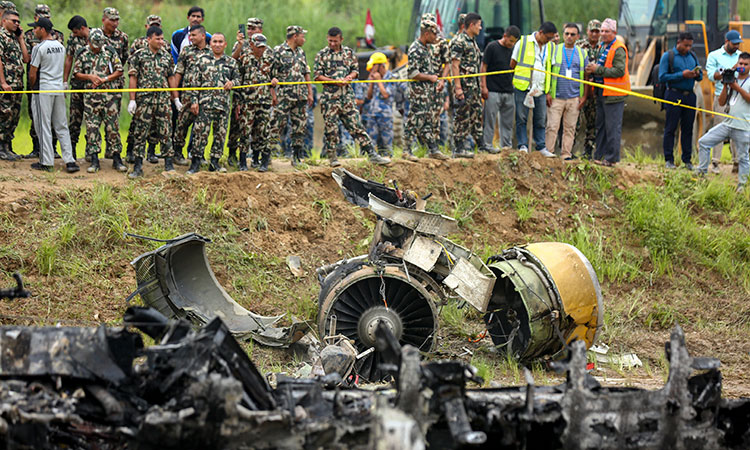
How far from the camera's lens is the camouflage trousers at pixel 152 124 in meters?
11.4

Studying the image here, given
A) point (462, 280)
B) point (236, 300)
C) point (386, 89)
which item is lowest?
point (236, 300)

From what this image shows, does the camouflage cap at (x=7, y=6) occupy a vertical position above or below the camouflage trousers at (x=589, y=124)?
above

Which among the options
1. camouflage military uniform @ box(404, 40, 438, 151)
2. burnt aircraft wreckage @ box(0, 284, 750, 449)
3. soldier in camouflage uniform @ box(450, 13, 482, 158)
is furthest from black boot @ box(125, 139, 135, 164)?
burnt aircraft wreckage @ box(0, 284, 750, 449)

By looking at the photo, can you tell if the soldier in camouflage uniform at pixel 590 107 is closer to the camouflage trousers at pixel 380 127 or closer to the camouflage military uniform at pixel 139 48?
the camouflage trousers at pixel 380 127

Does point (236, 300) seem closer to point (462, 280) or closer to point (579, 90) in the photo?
point (462, 280)

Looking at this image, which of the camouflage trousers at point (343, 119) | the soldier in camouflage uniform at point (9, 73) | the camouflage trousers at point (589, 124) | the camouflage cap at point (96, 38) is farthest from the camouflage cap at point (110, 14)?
the camouflage trousers at point (589, 124)

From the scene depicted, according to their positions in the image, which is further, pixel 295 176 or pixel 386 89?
pixel 386 89

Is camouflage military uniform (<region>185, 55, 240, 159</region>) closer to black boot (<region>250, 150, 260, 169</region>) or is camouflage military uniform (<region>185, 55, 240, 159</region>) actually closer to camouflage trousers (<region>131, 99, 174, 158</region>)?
camouflage trousers (<region>131, 99, 174, 158</region>)

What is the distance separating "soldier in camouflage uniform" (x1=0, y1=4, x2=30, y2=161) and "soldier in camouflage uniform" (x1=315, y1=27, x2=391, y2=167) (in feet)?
12.9

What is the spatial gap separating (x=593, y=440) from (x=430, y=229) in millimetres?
3567

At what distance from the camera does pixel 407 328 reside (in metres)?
8.51

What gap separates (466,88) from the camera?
1283cm

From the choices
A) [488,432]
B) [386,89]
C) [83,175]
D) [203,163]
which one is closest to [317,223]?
[203,163]

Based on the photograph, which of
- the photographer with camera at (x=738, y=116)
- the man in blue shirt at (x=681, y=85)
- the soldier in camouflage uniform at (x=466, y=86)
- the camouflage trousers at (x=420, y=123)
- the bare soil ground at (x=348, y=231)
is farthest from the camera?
the man in blue shirt at (x=681, y=85)
